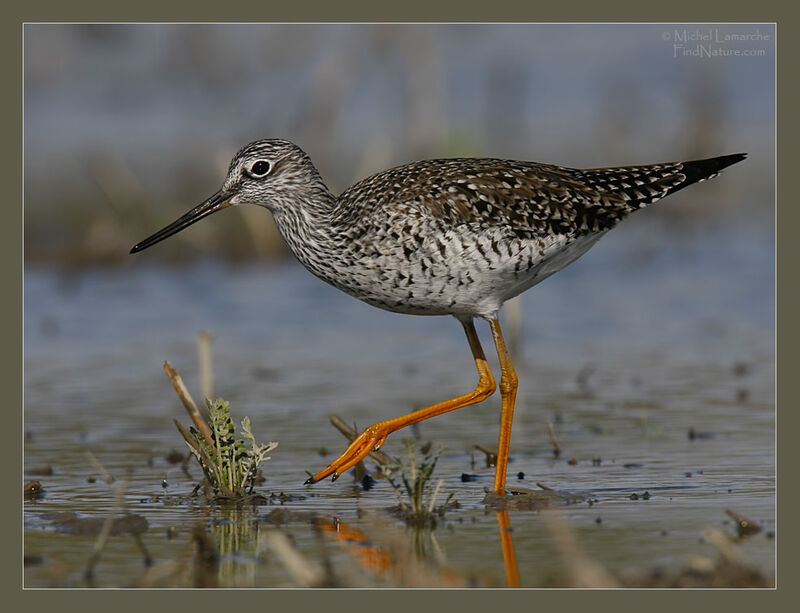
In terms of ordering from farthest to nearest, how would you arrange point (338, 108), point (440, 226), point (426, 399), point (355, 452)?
point (338, 108)
point (426, 399)
point (355, 452)
point (440, 226)

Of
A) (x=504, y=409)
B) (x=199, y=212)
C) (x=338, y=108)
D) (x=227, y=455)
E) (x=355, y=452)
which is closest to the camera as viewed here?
(x=227, y=455)

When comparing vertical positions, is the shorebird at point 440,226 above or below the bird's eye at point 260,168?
below

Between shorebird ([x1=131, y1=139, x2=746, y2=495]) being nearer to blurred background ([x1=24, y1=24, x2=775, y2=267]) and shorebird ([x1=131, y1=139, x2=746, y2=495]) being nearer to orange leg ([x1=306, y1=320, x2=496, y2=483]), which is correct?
orange leg ([x1=306, y1=320, x2=496, y2=483])

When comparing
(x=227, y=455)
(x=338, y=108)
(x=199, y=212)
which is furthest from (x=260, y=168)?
(x=338, y=108)

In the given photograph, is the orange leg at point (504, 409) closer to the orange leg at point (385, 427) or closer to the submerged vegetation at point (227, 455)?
the orange leg at point (385, 427)

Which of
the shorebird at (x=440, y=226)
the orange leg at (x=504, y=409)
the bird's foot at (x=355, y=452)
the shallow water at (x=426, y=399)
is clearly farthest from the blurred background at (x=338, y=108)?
the bird's foot at (x=355, y=452)

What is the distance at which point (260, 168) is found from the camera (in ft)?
36.6

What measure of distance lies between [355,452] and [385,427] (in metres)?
0.32

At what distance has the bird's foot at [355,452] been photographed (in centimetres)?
1054

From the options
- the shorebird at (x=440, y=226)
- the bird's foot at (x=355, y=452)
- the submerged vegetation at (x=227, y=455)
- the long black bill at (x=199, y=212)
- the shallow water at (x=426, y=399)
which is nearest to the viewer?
the shallow water at (x=426, y=399)

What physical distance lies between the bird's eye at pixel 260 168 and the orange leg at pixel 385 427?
2.08m

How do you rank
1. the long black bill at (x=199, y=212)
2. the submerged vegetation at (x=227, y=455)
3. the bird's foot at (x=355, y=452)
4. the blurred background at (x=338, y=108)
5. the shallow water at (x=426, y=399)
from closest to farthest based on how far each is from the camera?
the shallow water at (x=426, y=399) → the submerged vegetation at (x=227, y=455) → the bird's foot at (x=355, y=452) → the long black bill at (x=199, y=212) → the blurred background at (x=338, y=108)

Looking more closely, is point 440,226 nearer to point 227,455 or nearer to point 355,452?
point 355,452

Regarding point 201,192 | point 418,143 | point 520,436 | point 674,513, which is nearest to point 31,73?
point 201,192
